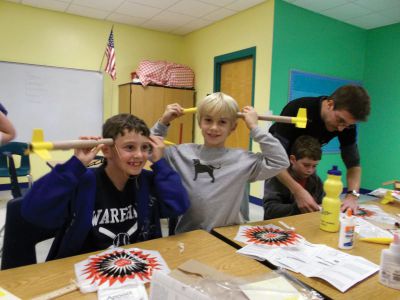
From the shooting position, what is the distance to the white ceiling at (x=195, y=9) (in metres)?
4.01

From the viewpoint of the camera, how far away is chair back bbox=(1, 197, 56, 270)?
41.8 inches

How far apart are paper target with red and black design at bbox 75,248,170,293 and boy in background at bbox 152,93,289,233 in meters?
0.40

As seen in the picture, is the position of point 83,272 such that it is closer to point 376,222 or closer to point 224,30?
point 376,222

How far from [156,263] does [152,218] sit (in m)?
0.40

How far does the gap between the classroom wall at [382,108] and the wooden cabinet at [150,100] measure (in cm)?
296

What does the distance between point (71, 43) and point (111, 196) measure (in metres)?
4.21

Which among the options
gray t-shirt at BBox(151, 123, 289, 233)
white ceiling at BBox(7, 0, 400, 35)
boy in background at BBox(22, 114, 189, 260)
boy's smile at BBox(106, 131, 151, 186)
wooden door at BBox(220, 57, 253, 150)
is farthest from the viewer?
wooden door at BBox(220, 57, 253, 150)

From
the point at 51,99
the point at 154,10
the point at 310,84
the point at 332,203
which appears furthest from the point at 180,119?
the point at 332,203

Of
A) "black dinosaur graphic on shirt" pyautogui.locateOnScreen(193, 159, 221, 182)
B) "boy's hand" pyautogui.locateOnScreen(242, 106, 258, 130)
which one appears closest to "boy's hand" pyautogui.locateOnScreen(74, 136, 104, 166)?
"black dinosaur graphic on shirt" pyautogui.locateOnScreen(193, 159, 221, 182)

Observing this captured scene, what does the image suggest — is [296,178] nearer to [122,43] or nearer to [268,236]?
[268,236]

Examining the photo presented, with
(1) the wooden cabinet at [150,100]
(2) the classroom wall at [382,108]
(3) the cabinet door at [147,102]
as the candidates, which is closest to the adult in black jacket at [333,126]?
(1) the wooden cabinet at [150,100]

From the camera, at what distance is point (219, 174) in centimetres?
138

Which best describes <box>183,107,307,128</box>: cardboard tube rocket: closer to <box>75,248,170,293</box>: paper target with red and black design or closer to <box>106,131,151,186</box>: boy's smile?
<box>106,131,151,186</box>: boy's smile

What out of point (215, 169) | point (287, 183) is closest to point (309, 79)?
point (287, 183)
